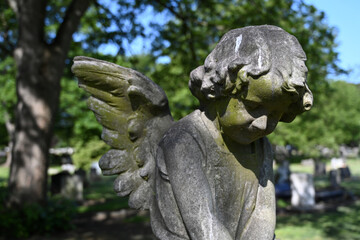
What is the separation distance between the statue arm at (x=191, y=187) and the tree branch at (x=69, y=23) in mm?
7317

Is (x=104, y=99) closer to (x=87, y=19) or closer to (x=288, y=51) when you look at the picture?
(x=288, y=51)

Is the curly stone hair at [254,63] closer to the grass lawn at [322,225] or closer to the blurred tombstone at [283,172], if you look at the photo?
the grass lawn at [322,225]

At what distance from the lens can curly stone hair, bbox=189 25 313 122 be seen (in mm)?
1945

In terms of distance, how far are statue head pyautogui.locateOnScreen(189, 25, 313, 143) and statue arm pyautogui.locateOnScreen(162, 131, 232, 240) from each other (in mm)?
298

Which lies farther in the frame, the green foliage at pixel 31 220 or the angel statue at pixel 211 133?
the green foliage at pixel 31 220

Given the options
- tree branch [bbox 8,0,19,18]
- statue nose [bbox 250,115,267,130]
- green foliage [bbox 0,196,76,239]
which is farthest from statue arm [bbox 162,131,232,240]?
tree branch [bbox 8,0,19,18]

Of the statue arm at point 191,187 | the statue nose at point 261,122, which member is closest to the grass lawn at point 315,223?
the statue arm at point 191,187

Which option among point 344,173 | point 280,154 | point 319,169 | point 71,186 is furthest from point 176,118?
point 319,169

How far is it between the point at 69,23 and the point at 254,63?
7762mm

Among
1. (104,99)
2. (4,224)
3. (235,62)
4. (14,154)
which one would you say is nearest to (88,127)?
(14,154)

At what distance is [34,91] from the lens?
8.92 meters

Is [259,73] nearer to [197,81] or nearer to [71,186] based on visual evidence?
[197,81]

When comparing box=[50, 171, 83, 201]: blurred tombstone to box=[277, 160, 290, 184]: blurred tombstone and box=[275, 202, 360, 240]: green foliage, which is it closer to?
box=[275, 202, 360, 240]: green foliage

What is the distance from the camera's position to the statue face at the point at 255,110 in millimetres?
1951
